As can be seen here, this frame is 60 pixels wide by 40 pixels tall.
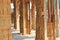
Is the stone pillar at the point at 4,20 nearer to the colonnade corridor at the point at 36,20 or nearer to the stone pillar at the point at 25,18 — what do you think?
the colonnade corridor at the point at 36,20

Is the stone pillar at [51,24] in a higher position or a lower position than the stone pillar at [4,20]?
lower

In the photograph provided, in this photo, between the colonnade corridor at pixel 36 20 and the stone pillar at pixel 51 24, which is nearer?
the colonnade corridor at pixel 36 20

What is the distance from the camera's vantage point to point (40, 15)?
406 centimetres

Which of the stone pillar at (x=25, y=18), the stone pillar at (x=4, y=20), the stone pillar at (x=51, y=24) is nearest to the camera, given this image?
the stone pillar at (x=4, y=20)

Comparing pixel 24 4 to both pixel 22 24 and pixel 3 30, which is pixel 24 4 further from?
pixel 3 30

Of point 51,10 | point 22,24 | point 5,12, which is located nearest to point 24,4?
point 22,24

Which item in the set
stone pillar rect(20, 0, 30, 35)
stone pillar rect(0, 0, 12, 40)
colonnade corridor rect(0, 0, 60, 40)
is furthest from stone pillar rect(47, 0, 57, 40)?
stone pillar rect(0, 0, 12, 40)

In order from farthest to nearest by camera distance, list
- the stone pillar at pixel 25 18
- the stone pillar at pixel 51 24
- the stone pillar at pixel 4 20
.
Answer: the stone pillar at pixel 25 18 < the stone pillar at pixel 51 24 < the stone pillar at pixel 4 20

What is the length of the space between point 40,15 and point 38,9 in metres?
0.15

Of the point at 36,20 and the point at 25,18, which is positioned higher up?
the point at 36,20

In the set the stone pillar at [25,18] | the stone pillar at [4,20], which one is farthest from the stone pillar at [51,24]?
the stone pillar at [4,20]

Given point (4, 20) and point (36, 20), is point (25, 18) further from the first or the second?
point (4, 20)

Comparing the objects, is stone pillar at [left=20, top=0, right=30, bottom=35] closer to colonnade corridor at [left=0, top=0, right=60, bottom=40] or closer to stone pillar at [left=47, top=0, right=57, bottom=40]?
colonnade corridor at [left=0, top=0, right=60, bottom=40]

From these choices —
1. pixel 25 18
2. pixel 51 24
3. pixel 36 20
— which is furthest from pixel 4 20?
pixel 25 18
